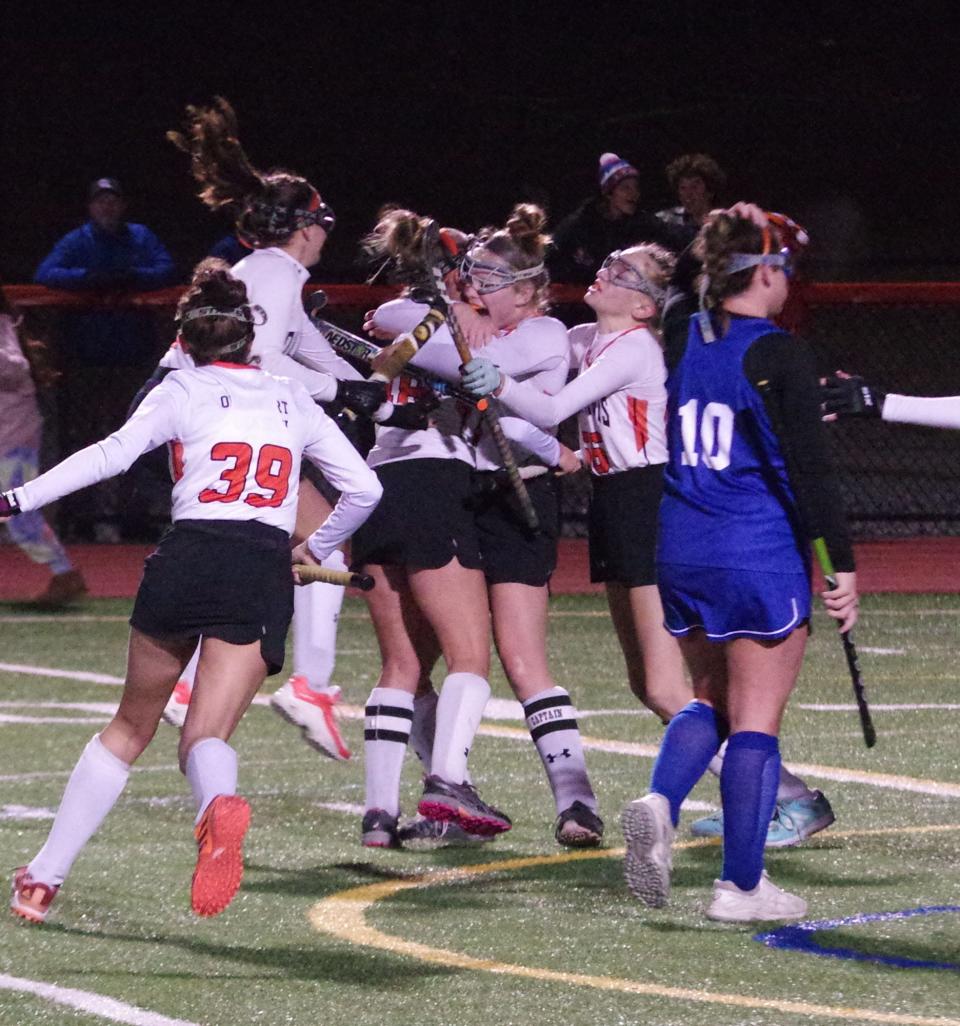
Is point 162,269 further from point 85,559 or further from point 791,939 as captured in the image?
point 791,939

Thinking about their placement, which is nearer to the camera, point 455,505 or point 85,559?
point 455,505

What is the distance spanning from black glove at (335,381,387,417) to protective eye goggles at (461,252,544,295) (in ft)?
1.65

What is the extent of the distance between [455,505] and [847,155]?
17.9 m

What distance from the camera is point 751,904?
5336 mm

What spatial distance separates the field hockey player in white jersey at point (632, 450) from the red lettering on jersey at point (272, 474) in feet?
4.50

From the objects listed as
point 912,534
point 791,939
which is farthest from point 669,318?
point 912,534

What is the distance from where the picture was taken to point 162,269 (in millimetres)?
14172

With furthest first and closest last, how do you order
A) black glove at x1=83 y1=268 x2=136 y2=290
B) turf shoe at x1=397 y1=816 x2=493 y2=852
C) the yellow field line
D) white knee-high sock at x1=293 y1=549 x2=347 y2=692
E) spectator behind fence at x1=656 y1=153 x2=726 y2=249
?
black glove at x1=83 y1=268 x2=136 y2=290
spectator behind fence at x1=656 y1=153 x2=726 y2=249
white knee-high sock at x1=293 y1=549 x2=347 y2=692
turf shoe at x1=397 y1=816 x2=493 y2=852
the yellow field line

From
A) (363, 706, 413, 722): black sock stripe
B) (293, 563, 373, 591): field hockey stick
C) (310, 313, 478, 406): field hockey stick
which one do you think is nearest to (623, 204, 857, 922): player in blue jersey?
(293, 563, 373, 591): field hockey stick

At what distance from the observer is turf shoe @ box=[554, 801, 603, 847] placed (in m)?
6.45

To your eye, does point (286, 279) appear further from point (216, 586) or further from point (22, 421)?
point (22, 421)

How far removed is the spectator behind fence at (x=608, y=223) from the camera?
12.7m

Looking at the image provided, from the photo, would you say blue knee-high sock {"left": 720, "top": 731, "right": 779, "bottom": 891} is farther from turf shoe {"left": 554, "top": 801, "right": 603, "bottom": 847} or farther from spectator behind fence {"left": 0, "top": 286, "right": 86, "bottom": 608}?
spectator behind fence {"left": 0, "top": 286, "right": 86, "bottom": 608}

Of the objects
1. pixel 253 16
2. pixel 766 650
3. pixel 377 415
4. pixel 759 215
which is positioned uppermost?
pixel 253 16
